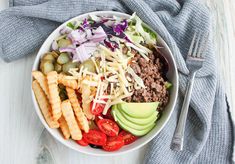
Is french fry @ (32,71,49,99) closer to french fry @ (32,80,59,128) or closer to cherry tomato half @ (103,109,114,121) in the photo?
french fry @ (32,80,59,128)

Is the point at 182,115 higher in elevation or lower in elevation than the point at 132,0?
lower

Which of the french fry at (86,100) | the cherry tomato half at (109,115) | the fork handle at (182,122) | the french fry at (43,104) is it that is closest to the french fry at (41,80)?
the french fry at (43,104)

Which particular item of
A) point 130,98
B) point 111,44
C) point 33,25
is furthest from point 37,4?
point 130,98

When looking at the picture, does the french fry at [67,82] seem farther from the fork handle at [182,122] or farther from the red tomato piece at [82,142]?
the fork handle at [182,122]

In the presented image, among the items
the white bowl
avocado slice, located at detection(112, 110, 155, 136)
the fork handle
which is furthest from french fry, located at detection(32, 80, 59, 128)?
the fork handle

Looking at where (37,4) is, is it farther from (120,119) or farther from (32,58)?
(120,119)

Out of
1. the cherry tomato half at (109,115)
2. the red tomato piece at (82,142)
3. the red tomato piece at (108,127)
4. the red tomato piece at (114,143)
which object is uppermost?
the cherry tomato half at (109,115)
